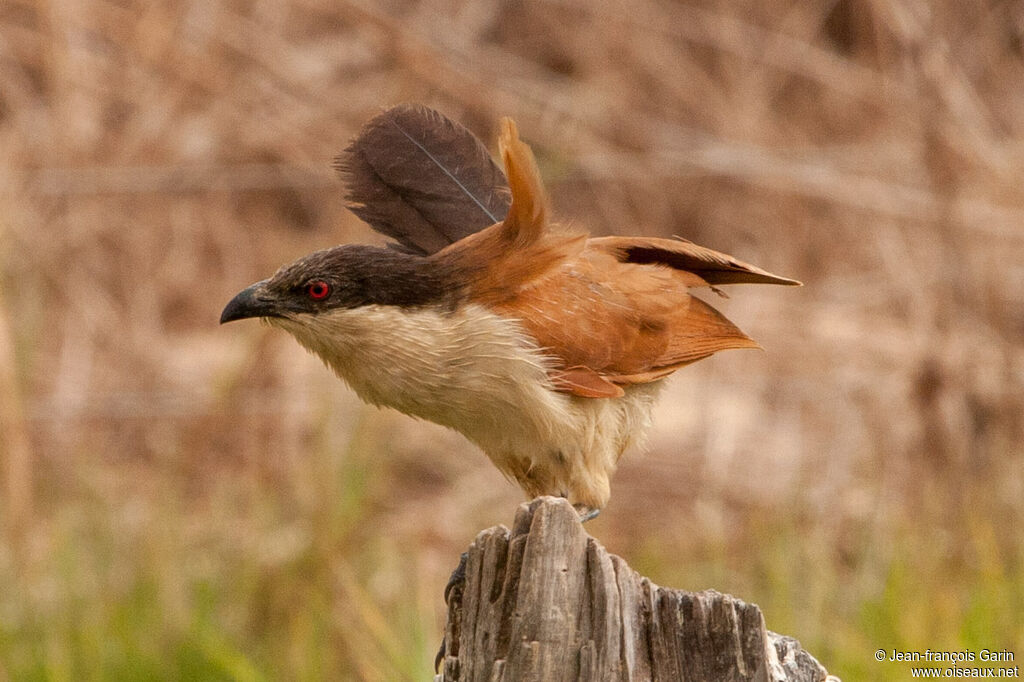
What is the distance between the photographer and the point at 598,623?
2.25 m

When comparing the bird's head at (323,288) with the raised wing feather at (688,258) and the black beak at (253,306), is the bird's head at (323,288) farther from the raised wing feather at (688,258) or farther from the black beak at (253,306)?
the raised wing feather at (688,258)

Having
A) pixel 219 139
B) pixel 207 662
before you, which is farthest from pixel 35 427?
pixel 207 662

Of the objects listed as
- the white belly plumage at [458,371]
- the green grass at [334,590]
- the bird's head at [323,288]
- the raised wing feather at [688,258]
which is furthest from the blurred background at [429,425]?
the raised wing feather at [688,258]

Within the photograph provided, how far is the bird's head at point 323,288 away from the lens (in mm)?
2855

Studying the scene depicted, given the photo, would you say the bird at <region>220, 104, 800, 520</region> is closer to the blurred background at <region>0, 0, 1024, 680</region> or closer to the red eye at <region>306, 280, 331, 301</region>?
the red eye at <region>306, 280, 331, 301</region>

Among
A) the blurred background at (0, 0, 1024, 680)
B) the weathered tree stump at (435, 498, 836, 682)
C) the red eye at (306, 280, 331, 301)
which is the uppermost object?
the red eye at (306, 280, 331, 301)

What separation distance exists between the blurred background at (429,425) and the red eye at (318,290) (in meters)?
1.14

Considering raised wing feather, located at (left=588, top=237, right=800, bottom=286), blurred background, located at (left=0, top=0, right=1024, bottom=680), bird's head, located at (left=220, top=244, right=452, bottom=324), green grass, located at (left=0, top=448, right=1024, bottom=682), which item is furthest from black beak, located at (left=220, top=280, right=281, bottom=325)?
green grass, located at (left=0, top=448, right=1024, bottom=682)

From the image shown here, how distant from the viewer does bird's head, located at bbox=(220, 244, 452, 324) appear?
2.86 m

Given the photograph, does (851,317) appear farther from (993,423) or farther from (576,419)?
(576,419)

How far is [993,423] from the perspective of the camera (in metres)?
6.19

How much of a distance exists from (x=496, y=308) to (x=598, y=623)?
3.14ft

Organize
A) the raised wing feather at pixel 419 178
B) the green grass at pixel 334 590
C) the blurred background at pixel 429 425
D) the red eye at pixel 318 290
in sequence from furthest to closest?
the blurred background at pixel 429 425 → the green grass at pixel 334 590 → the raised wing feather at pixel 419 178 → the red eye at pixel 318 290

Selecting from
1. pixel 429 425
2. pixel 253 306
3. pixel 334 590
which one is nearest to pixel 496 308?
pixel 253 306
